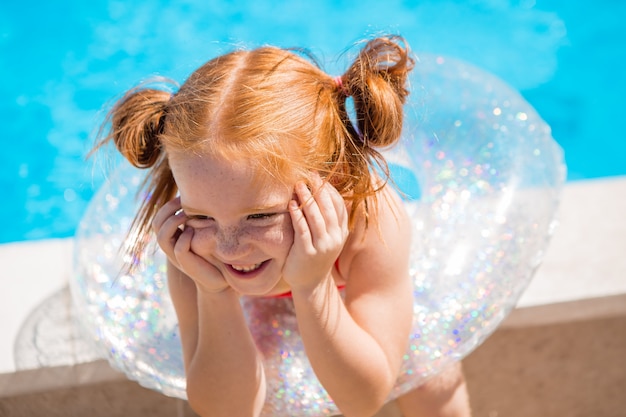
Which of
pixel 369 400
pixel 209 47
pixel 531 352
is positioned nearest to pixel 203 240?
pixel 369 400

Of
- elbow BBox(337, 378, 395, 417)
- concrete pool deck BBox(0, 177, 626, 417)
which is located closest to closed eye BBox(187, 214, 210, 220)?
elbow BBox(337, 378, 395, 417)

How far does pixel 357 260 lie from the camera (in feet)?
5.02

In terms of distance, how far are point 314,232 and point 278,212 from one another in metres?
0.07

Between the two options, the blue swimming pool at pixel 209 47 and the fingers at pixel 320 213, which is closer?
the fingers at pixel 320 213

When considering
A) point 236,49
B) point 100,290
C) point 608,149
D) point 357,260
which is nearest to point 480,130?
point 357,260

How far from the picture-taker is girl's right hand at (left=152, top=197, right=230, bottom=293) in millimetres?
Answer: 1373

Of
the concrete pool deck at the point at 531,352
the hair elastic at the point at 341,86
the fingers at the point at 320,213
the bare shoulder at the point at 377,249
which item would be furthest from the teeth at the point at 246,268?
the concrete pool deck at the point at 531,352

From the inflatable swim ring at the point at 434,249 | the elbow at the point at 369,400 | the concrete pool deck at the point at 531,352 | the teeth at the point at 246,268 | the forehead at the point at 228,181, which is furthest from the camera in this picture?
the concrete pool deck at the point at 531,352

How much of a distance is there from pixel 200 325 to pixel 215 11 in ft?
11.0

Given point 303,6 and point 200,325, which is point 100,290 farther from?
point 303,6

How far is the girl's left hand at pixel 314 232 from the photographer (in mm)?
1314

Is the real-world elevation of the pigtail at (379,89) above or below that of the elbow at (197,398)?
above

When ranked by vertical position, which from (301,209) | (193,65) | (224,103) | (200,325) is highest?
(193,65)

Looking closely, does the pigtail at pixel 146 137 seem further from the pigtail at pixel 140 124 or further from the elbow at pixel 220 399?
the elbow at pixel 220 399
